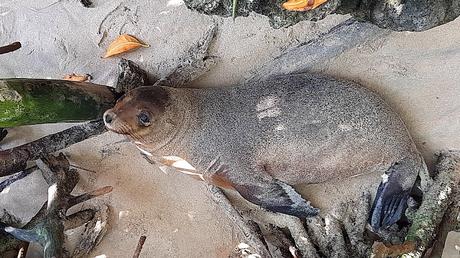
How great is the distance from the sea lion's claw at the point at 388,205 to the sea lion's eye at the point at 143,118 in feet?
4.18

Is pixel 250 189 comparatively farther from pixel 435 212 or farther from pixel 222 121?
pixel 435 212

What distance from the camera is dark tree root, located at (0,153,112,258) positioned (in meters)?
3.49

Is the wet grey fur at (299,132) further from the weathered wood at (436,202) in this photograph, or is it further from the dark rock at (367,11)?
the dark rock at (367,11)

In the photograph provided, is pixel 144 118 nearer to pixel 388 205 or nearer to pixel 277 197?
pixel 277 197

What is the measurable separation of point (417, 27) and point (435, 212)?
959 mm

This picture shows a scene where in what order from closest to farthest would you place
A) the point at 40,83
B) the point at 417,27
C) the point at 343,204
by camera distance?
the point at 417,27 → the point at 40,83 → the point at 343,204

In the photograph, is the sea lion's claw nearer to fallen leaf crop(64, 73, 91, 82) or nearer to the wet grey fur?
the wet grey fur

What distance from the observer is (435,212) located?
329 centimetres

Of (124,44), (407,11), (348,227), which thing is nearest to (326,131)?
(348,227)

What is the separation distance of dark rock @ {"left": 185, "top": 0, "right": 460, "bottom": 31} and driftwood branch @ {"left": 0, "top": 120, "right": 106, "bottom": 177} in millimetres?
1151

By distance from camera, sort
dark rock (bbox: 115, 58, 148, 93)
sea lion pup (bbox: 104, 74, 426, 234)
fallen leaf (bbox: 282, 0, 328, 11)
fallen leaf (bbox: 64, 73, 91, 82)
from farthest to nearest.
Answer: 1. fallen leaf (bbox: 64, 73, 91, 82)
2. dark rock (bbox: 115, 58, 148, 93)
3. sea lion pup (bbox: 104, 74, 426, 234)
4. fallen leaf (bbox: 282, 0, 328, 11)

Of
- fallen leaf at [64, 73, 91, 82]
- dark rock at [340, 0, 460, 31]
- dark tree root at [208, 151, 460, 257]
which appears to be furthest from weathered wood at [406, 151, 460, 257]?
fallen leaf at [64, 73, 91, 82]

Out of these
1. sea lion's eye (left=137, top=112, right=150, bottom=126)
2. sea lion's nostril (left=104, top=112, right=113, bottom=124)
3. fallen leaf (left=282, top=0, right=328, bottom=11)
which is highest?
fallen leaf (left=282, top=0, right=328, bottom=11)

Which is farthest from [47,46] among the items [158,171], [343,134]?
[343,134]
